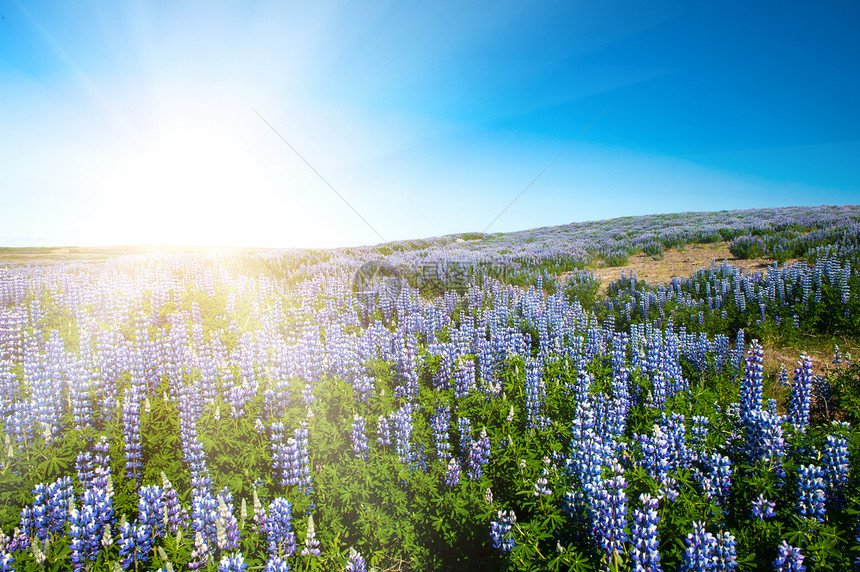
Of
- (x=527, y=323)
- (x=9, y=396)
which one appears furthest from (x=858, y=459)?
(x=9, y=396)

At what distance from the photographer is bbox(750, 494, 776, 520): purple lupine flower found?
3.23m

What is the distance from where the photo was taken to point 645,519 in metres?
2.95

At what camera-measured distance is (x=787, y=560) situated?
9.54 feet

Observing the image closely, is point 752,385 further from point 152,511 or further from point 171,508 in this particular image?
point 152,511

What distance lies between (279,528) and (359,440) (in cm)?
119

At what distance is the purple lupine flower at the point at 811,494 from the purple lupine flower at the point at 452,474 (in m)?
3.04

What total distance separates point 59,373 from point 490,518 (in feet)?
20.7

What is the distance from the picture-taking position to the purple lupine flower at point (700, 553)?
8.86 ft

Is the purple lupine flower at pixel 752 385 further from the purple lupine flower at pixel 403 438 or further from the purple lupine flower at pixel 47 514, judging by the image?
the purple lupine flower at pixel 47 514

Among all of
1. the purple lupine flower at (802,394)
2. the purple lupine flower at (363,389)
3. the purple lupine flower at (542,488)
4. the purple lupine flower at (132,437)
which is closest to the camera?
the purple lupine flower at (542,488)

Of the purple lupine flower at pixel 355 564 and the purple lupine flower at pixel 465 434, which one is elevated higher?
the purple lupine flower at pixel 465 434

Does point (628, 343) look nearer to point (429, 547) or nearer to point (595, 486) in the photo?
point (595, 486)

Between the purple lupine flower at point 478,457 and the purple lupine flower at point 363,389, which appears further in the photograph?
the purple lupine flower at point 363,389

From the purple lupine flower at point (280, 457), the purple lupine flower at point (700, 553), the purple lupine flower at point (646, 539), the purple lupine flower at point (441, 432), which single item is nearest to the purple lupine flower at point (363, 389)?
the purple lupine flower at point (441, 432)
